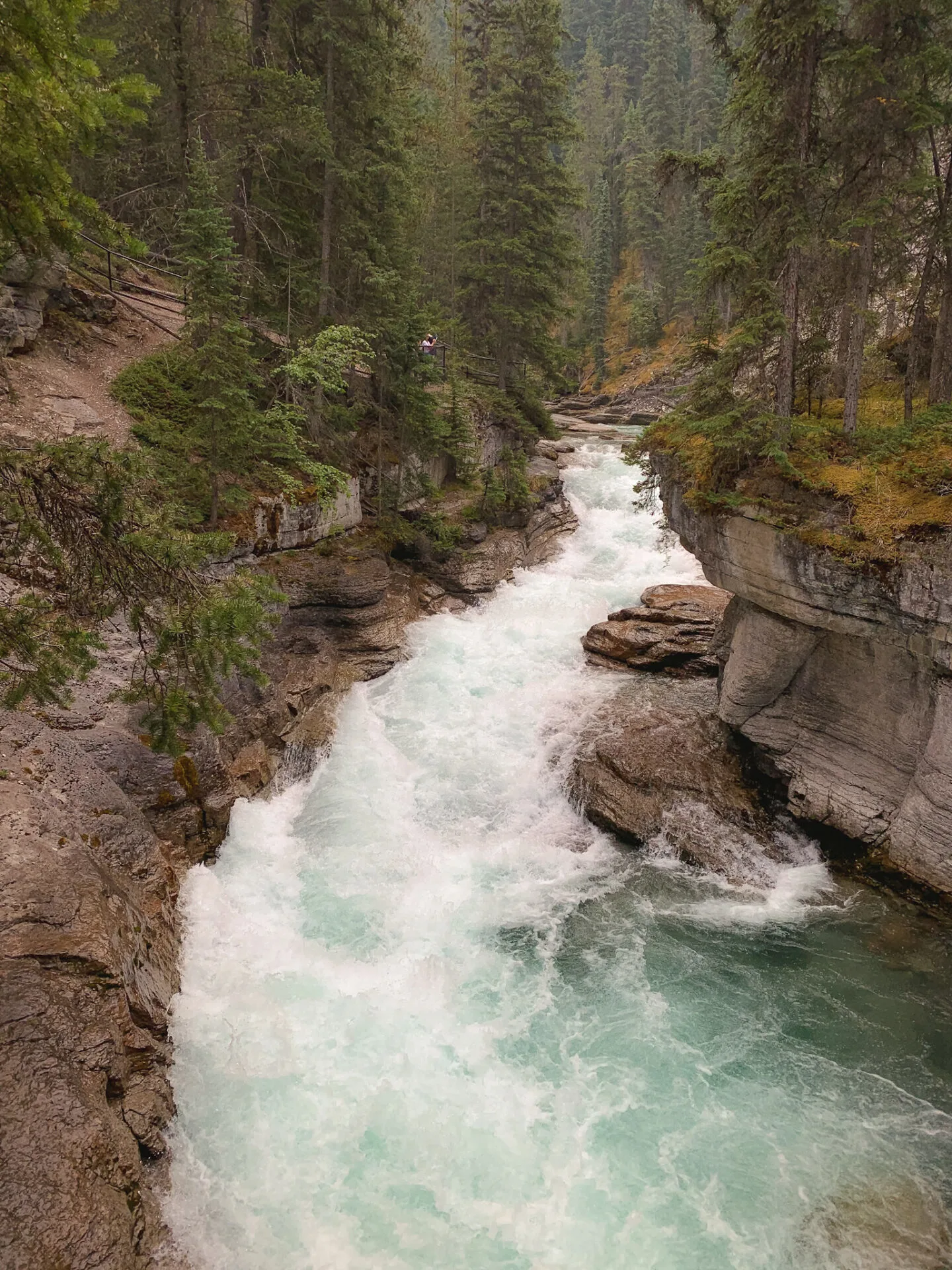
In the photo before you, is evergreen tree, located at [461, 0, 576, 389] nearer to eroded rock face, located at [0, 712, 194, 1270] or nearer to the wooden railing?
the wooden railing

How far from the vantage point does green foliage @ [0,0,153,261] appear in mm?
4582

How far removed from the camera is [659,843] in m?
13.4

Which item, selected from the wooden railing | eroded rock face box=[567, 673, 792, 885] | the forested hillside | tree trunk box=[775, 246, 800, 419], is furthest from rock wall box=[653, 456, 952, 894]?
the wooden railing

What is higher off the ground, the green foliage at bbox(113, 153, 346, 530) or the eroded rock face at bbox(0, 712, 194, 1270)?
the green foliage at bbox(113, 153, 346, 530)

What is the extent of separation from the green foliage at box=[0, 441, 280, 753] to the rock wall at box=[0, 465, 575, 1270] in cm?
120

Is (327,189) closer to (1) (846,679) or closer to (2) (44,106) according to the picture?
(2) (44,106)

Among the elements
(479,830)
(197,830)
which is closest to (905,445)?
(479,830)

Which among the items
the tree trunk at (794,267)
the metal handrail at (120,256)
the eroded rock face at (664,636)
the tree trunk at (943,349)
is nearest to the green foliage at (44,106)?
the metal handrail at (120,256)

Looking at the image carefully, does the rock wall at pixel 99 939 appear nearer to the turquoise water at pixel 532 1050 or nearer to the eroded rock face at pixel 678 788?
the turquoise water at pixel 532 1050

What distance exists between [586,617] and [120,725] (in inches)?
555

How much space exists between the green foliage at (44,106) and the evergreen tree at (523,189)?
892 inches

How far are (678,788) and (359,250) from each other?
1747cm

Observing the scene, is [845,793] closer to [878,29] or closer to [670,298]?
[878,29]

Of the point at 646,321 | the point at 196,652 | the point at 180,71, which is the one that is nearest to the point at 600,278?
the point at 646,321
